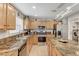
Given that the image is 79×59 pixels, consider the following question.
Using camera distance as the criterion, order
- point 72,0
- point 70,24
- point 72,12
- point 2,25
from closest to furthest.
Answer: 1. point 72,0
2. point 2,25
3. point 72,12
4. point 70,24

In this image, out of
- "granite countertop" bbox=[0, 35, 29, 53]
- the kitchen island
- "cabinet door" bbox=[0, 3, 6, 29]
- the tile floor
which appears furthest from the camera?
the tile floor

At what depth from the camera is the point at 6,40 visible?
311cm

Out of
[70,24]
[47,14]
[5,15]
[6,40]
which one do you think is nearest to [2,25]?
[5,15]

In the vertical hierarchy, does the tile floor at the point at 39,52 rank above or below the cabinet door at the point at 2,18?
below

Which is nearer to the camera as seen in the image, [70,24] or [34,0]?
[34,0]

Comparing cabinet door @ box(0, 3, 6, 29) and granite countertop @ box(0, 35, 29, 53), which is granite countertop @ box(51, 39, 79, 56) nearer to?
granite countertop @ box(0, 35, 29, 53)

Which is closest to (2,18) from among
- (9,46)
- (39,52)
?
(9,46)

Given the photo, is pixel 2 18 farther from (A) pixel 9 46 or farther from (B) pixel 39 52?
(B) pixel 39 52

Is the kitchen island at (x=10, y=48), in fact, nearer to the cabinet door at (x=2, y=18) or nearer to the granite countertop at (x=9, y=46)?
the granite countertop at (x=9, y=46)

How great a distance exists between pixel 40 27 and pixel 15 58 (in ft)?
9.79

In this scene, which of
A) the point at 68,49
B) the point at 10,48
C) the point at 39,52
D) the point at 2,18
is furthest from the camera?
the point at 39,52

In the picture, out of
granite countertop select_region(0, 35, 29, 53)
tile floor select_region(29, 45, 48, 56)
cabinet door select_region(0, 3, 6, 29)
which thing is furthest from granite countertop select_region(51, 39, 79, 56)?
cabinet door select_region(0, 3, 6, 29)

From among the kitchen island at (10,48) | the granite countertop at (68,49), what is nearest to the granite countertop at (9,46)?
the kitchen island at (10,48)

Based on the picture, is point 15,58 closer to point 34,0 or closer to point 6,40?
point 34,0
